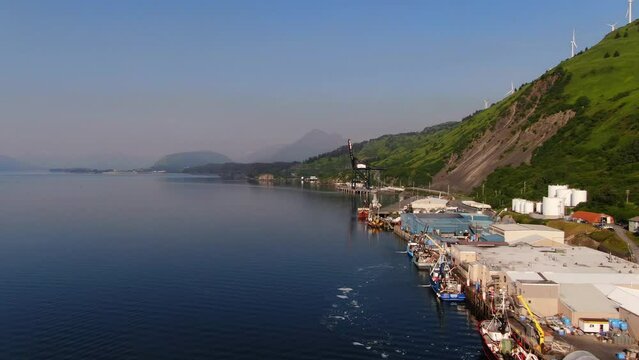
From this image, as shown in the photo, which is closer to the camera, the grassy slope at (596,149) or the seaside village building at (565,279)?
the seaside village building at (565,279)

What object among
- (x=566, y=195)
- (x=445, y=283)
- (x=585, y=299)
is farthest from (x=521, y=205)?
(x=585, y=299)

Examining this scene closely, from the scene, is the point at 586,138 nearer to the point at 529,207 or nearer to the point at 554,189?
the point at 554,189

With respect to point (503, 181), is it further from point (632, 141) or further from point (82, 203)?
point (82, 203)

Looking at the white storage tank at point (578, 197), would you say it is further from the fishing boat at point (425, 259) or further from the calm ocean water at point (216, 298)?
the fishing boat at point (425, 259)

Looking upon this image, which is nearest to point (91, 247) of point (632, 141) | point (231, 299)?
point (231, 299)

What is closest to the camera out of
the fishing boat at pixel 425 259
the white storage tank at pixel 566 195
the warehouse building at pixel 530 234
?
the fishing boat at pixel 425 259

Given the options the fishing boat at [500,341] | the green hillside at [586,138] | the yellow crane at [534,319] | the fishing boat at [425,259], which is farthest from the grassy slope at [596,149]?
the fishing boat at [500,341]

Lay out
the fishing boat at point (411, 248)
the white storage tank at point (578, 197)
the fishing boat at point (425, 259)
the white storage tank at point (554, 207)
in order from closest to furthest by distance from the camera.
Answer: the fishing boat at point (425, 259) < the fishing boat at point (411, 248) < the white storage tank at point (554, 207) < the white storage tank at point (578, 197)
